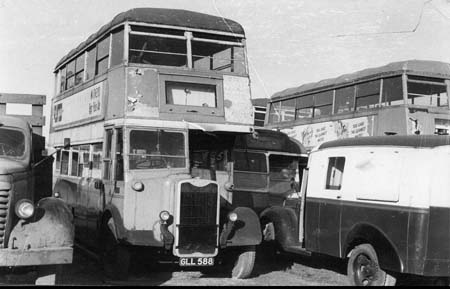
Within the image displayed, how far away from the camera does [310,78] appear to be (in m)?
39.3

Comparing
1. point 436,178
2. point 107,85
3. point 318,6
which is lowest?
point 436,178

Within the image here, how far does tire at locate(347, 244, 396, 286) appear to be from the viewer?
24.9ft

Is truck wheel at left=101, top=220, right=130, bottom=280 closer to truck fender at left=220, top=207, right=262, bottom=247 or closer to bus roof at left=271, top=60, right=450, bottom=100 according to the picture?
truck fender at left=220, top=207, right=262, bottom=247

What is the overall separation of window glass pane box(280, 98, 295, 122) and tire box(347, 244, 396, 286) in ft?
30.6

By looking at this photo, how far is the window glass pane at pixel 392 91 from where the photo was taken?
502 inches

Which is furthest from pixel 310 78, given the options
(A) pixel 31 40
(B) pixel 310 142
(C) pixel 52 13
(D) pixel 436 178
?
(D) pixel 436 178

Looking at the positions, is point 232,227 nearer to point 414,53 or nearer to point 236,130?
point 236,130

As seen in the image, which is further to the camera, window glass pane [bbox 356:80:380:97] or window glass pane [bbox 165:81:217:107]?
window glass pane [bbox 356:80:380:97]

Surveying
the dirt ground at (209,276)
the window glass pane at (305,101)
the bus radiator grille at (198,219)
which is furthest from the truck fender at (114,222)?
the window glass pane at (305,101)

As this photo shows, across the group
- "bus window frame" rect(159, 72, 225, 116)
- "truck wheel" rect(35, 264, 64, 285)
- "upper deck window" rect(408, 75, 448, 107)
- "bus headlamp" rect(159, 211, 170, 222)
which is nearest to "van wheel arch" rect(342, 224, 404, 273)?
"bus headlamp" rect(159, 211, 170, 222)

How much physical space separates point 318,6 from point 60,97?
6523 mm

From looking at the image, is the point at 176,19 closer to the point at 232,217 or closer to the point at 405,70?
the point at 232,217

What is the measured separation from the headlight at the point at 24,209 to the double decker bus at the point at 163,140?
156cm

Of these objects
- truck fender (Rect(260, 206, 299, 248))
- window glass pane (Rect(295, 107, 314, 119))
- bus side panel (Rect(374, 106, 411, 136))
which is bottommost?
truck fender (Rect(260, 206, 299, 248))
